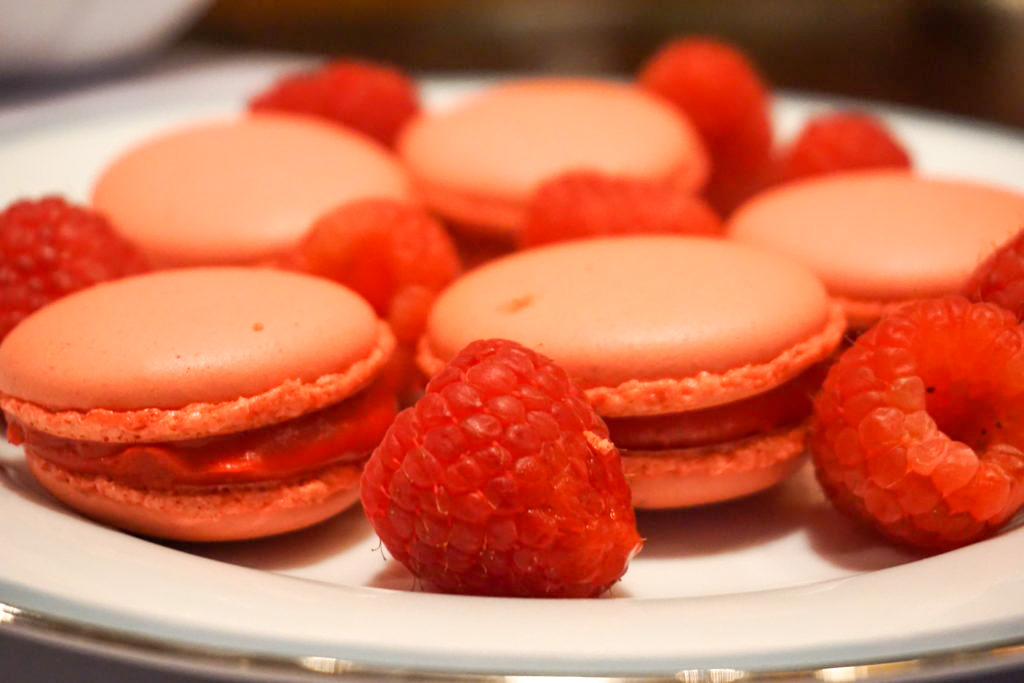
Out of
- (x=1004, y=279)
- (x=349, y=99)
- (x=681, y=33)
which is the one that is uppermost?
(x=1004, y=279)

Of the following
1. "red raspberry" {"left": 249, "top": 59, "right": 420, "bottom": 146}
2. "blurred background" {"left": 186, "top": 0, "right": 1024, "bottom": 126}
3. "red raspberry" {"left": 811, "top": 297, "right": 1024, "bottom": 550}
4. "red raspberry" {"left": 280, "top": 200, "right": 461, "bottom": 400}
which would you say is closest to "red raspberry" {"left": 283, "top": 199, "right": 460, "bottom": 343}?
"red raspberry" {"left": 280, "top": 200, "right": 461, "bottom": 400}

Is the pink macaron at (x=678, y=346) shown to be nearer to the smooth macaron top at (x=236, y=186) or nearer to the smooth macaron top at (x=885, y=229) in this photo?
the smooth macaron top at (x=885, y=229)

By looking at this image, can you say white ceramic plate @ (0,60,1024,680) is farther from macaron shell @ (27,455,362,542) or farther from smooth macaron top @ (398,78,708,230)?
smooth macaron top @ (398,78,708,230)

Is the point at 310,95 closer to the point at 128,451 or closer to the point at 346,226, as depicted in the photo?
the point at 346,226

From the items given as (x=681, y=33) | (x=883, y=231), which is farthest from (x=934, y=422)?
(x=681, y=33)

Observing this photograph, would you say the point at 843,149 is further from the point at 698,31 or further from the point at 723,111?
the point at 698,31

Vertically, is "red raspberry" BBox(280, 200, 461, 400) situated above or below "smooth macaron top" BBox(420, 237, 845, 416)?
below

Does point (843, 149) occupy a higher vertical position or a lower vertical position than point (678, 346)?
lower
